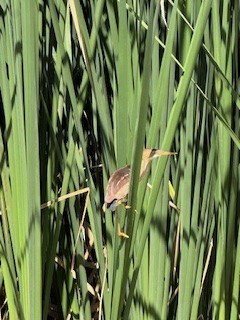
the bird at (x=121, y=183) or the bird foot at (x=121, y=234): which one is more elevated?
the bird at (x=121, y=183)

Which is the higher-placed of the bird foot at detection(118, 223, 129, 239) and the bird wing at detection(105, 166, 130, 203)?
the bird wing at detection(105, 166, 130, 203)

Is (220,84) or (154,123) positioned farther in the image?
(220,84)

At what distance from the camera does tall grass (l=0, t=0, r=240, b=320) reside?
661mm

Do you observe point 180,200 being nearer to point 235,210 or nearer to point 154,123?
point 235,210

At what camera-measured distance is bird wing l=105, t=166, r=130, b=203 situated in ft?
1.95

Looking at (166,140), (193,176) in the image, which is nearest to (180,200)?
(193,176)

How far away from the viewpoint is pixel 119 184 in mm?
599

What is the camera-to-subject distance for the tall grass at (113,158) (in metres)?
0.66

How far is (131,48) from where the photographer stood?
0.73 m

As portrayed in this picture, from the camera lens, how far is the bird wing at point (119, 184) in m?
0.59

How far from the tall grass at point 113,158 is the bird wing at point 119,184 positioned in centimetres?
2

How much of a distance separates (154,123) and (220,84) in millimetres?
236

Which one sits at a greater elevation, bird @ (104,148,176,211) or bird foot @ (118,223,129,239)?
bird @ (104,148,176,211)

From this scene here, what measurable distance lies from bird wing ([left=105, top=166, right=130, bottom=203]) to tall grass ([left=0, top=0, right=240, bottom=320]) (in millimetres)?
17
